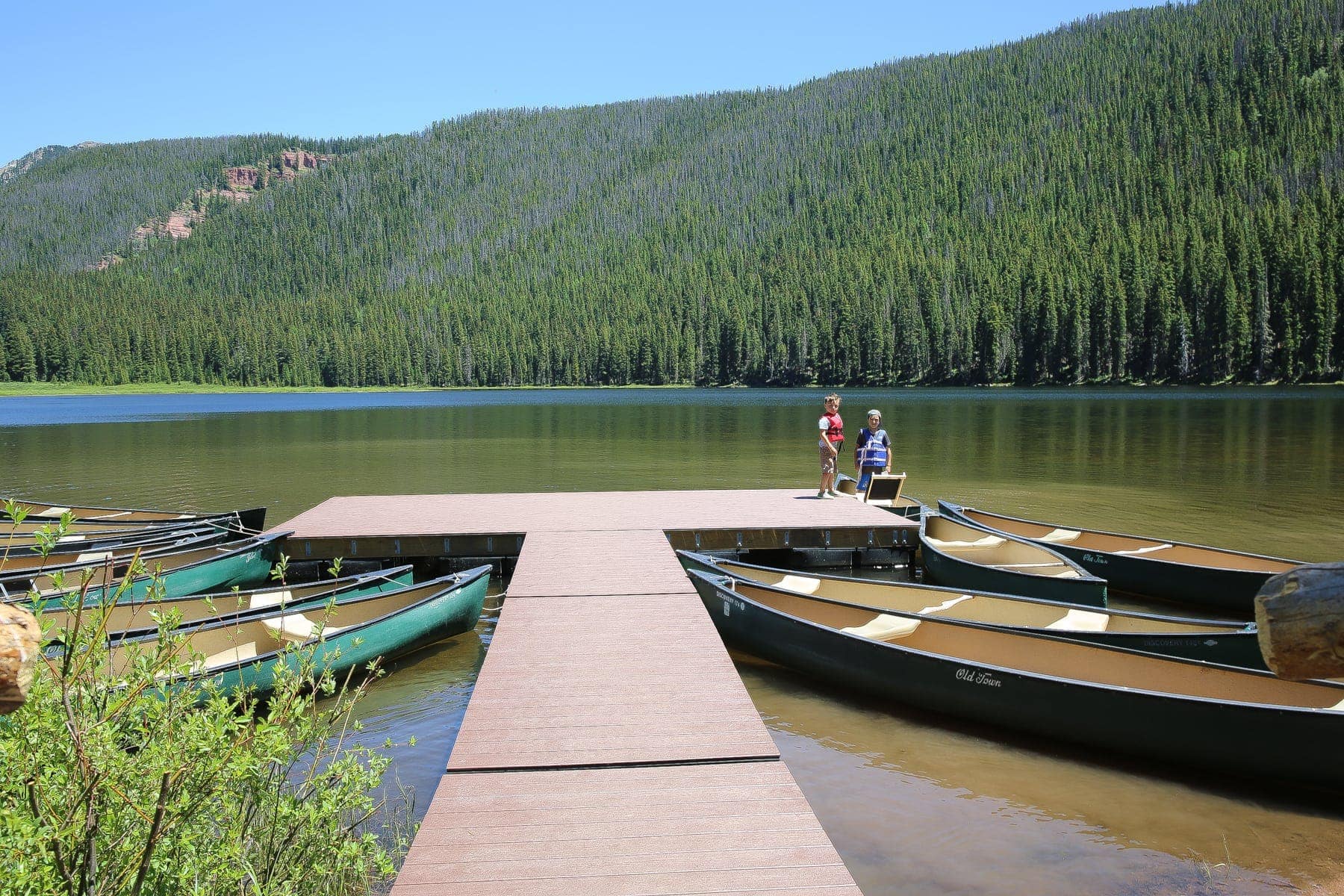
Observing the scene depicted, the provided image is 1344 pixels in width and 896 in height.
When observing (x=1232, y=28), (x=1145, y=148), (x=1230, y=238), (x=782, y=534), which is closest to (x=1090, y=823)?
(x=782, y=534)

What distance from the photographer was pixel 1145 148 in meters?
171

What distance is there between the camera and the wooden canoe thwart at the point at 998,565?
10945 millimetres

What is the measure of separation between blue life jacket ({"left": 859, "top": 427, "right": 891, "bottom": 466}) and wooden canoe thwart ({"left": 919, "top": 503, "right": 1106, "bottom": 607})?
1.74 meters

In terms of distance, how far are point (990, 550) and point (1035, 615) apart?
11.1ft

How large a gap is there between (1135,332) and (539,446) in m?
76.0

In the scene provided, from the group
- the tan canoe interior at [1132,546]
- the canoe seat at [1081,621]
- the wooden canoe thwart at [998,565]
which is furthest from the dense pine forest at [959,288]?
the canoe seat at [1081,621]

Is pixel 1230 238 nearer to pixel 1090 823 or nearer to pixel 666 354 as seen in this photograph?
pixel 666 354

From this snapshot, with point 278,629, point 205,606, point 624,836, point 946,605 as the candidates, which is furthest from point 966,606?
point 205,606

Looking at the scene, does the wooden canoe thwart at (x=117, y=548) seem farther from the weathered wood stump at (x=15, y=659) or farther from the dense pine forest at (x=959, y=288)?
the dense pine forest at (x=959, y=288)

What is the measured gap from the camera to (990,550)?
43.8ft

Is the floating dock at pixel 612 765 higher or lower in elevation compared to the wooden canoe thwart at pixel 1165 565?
higher

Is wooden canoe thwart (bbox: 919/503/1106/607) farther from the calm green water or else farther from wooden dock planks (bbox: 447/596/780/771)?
wooden dock planks (bbox: 447/596/780/771)

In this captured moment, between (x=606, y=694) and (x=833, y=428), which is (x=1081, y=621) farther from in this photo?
(x=833, y=428)

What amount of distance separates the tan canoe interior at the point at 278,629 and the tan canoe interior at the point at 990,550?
7.28 metres
